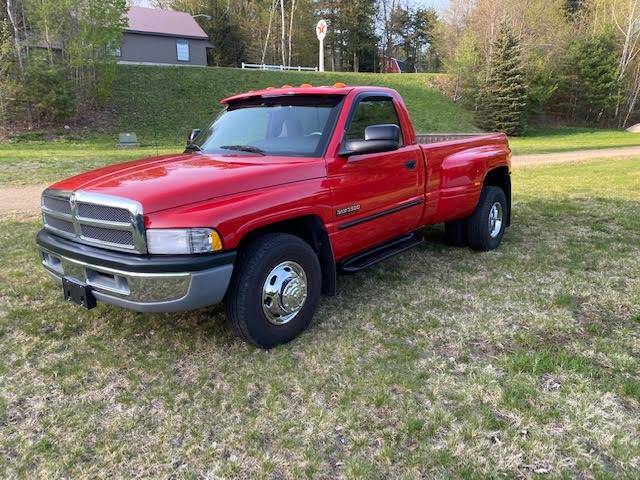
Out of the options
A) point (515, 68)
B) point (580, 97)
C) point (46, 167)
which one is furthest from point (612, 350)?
point (580, 97)

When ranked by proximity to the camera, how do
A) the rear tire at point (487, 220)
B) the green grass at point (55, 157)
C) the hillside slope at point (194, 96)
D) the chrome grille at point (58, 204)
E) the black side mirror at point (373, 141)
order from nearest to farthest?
the chrome grille at point (58, 204) < the black side mirror at point (373, 141) < the rear tire at point (487, 220) < the green grass at point (55, 157) < the hillside slope at point (194, 96)

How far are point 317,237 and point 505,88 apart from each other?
28125 millimetres

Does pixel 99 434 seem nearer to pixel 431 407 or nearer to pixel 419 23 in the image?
pixel 431 407

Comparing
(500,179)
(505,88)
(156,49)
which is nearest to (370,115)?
(500,179)

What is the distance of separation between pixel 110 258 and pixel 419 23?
201 ft

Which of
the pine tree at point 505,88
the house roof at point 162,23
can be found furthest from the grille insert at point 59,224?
the house roof at point 162,23

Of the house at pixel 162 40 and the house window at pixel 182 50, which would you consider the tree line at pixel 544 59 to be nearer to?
the house at pixel 162 40

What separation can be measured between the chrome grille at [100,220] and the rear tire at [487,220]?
4.07 meters

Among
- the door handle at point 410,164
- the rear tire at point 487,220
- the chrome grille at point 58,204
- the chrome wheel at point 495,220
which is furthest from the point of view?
the chrome wheel at point 495,220

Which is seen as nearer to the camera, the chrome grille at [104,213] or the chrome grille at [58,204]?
the chrome grille at [104,213]

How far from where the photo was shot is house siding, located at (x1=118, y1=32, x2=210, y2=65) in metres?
35.7

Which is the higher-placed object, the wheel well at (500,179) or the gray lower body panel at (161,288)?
the wheel well at (500,179)

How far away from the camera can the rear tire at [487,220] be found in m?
5.87

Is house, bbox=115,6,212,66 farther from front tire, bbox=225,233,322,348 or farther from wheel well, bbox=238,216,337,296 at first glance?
front tire, bbox=225,233,322,348
